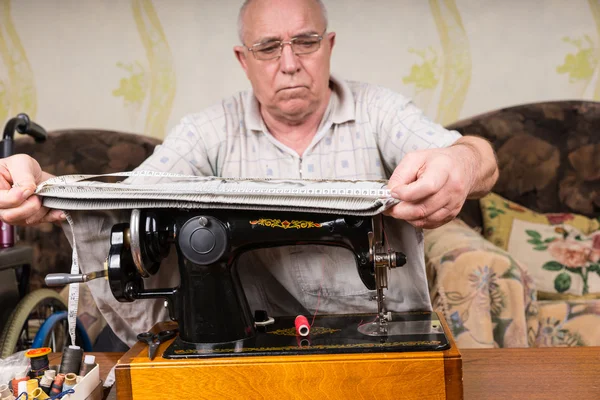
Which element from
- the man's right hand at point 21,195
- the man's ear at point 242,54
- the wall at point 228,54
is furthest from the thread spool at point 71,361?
the wall at point 228,54

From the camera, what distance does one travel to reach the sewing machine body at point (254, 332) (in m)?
0.96

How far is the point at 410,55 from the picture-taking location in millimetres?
3404

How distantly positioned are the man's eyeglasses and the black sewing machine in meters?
0.81

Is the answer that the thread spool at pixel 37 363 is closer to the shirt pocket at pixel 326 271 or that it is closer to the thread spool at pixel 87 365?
the thread spool at pixel 87 365

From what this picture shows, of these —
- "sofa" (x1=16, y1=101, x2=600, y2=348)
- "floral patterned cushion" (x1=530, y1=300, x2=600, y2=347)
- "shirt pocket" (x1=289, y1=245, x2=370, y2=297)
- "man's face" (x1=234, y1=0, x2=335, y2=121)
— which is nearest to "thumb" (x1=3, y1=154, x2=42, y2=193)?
"shirt pocket" (x1=289, y1=245, x2=370, y2=297)

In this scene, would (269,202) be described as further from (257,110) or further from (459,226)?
(459,226)

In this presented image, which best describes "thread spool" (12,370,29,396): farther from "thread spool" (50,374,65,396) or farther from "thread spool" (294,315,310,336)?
"thread spool" (294,315,310,336)

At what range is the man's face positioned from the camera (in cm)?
172

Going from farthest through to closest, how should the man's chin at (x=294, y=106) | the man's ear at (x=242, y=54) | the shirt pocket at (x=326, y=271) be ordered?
the man's ear at (x=242, y=54)
the man's chin at (x=294, y=106)
the shirt pocket at (x=326, y=271)

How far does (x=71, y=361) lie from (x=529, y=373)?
30.5 inches

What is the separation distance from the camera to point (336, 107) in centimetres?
186

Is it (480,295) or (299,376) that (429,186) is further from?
(480,295)

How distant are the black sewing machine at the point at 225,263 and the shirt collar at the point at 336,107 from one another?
31.7 inches

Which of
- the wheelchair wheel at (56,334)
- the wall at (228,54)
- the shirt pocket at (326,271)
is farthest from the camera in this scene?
the wall at (228,54)
